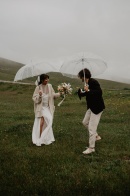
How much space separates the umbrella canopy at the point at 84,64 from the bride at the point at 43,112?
1291mm

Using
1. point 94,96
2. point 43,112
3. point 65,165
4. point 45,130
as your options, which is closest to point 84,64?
point 94,96

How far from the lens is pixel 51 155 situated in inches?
435

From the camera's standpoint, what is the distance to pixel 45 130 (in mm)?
13375

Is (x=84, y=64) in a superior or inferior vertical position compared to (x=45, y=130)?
superior

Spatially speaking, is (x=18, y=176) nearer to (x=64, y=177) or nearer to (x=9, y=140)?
(x=64, y=177)

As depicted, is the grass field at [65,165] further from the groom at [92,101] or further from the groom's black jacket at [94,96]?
the groom's black jacket at [94,96]

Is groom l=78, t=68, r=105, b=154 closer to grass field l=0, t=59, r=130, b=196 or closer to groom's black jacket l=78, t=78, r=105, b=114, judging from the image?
groom's black jacket l=78, t=78, r=105, b=114

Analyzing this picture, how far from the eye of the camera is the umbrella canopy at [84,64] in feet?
39.3

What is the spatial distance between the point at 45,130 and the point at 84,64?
3.27 metres

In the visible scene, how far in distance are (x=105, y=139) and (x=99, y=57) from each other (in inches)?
149

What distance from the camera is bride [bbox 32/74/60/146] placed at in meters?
13.2

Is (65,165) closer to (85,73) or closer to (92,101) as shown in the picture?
(92,101)

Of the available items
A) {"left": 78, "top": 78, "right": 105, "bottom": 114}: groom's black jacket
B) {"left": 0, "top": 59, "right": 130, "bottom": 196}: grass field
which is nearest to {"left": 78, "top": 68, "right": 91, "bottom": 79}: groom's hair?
{"left": 78, "top": 78, "right": 105, "bottom": 114}: groom's black jacket

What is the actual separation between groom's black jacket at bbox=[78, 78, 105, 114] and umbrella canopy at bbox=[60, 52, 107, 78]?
28.7 inches
